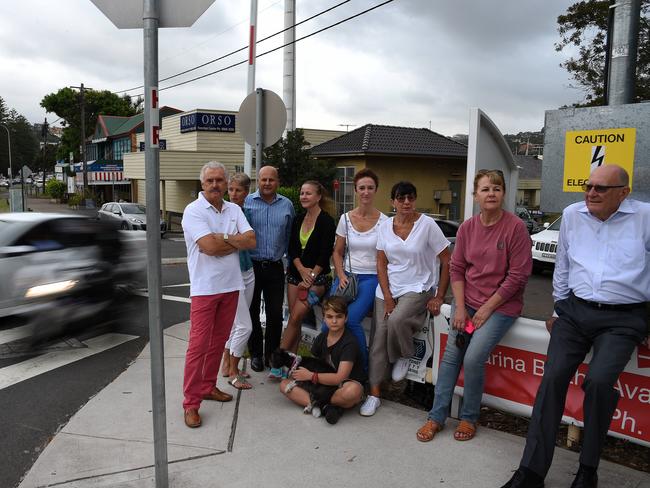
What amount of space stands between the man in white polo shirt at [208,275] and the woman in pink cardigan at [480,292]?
1.60 meters

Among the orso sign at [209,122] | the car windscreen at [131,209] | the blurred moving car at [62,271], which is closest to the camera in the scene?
the blurred moving car at [62,271]

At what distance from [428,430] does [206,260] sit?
1.97 m

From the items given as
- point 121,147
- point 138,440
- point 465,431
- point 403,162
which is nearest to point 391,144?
point 403,162

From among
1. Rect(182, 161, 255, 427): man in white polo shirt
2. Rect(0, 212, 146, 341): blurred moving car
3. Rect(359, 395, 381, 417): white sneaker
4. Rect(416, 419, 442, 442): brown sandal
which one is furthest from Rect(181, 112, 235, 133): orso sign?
Rect(416, 419, 442, 442): brown sandal

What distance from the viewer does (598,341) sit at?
301 centimetres

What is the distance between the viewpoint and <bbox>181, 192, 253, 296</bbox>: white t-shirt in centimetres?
385

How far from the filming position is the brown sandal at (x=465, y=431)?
3664 millimetres

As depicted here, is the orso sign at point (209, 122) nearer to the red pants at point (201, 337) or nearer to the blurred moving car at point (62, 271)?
the blurred moving car at point (62, 271)

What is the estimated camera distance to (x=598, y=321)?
9.87 feet

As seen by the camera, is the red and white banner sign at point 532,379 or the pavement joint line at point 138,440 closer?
the red and white banner sign at point 532,379

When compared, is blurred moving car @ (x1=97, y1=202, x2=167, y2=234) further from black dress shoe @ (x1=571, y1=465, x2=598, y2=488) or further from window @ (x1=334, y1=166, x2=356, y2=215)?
black dress shoe @ (x1=571, y1=465, x2=598, y2=488)

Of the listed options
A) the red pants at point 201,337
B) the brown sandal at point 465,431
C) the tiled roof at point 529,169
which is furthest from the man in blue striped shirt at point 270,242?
the tiled roof at point 529,169

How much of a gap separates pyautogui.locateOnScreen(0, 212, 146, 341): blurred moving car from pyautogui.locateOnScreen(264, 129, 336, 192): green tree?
50.0 ft

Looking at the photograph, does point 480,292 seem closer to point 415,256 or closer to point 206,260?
point 415,256
